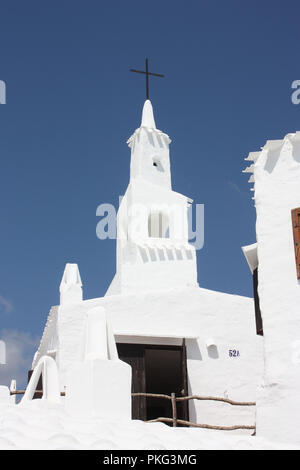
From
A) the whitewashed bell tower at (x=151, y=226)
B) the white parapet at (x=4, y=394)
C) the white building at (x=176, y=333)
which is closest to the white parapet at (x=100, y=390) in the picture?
the white parapet at (x=4, y=394)

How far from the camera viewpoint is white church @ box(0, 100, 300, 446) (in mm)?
8586

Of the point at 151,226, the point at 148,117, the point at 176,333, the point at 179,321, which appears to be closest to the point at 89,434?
the point at 176,333

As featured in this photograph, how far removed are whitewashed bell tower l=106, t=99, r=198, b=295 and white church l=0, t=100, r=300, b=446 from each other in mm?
37

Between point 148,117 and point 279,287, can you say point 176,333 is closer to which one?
point 279,287

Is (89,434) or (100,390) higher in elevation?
(100,390)

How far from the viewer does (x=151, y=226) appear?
20047mm

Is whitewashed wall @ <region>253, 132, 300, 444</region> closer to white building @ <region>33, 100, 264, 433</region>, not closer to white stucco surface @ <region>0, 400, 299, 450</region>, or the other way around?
white stucco surface @ <region>0, 400, 299, 450</region>

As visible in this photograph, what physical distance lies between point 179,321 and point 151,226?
5.82 meters

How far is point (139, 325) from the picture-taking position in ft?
47.9
